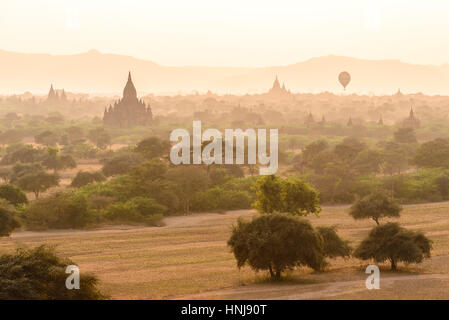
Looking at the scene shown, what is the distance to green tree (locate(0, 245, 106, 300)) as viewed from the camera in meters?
25.9

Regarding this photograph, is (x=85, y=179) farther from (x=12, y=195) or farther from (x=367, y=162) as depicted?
(x=367, y=162)

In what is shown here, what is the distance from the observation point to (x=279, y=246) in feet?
101

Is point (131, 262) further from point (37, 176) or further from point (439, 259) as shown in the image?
point (37, 176)

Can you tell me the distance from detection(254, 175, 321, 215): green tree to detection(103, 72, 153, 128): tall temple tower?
367 feet

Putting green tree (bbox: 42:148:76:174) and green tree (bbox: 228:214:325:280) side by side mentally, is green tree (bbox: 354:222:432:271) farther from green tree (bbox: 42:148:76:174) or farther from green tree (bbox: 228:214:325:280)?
green tree (bbox: 42:148:76:174)

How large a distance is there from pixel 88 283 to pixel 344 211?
34.8 metres

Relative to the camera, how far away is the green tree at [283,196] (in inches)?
1725

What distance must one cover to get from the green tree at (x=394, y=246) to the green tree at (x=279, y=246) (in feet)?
11.2

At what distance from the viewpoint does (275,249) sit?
1208 inches

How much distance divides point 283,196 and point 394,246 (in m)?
12.3

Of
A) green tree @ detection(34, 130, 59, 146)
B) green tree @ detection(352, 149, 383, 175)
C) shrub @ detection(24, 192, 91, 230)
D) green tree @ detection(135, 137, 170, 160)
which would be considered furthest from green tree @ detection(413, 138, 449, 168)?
green tree @ detection(34, 130, 59, 146)

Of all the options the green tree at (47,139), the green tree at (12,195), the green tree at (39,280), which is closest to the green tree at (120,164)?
the green tree at (12,195)

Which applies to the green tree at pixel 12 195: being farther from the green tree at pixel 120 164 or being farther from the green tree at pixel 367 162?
the green tree at pixel 367 162

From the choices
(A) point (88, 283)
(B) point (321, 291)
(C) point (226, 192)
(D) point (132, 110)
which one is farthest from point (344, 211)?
(D) point (132, 110)
